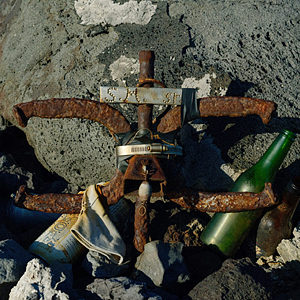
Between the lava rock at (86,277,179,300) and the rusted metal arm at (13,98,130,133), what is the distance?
654mm

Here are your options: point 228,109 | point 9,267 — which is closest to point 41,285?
point 9,267

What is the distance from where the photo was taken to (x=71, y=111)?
1.75 metres

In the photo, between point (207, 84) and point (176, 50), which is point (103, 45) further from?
point (207, 84)

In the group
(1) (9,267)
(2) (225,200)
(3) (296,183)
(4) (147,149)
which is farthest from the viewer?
(3) (296,183)

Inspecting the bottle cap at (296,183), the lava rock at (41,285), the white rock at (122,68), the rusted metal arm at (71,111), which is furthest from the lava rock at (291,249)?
the white rock at (122,68)

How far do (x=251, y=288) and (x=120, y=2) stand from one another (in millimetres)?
1776

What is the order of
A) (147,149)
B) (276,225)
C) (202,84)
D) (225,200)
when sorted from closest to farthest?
(147,149)
(225,200)
(276,225)
(202,84)

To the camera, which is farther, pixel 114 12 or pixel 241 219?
pixel 114 12

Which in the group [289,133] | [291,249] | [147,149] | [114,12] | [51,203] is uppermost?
[114,12]

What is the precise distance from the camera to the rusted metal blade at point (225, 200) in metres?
1.70

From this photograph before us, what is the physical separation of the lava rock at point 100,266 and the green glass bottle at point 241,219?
53 cm

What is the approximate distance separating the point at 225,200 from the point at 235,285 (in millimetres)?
385

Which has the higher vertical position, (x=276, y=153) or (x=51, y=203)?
(x=51, y=203)

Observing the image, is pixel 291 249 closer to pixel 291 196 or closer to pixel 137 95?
pixel 291 196
